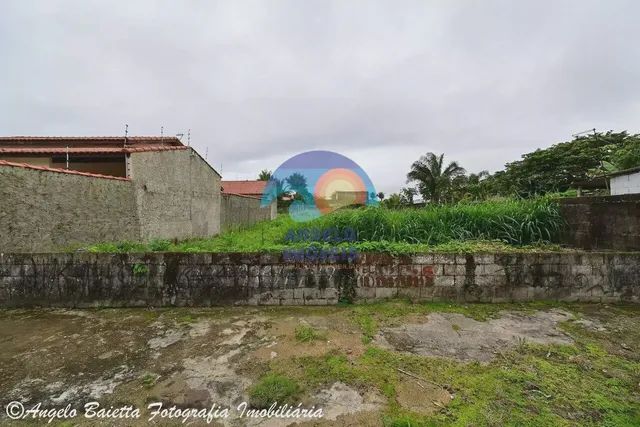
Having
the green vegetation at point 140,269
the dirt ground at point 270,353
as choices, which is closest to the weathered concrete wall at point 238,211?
the green vegetation at point 140,269

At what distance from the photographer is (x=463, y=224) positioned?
18.0 ft

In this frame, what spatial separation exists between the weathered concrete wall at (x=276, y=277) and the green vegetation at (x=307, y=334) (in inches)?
31.4

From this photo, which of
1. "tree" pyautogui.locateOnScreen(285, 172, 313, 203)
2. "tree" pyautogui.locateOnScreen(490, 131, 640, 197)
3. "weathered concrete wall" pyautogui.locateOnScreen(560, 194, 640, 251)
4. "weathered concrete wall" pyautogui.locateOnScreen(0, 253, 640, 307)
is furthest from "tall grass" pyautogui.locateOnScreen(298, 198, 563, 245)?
"tree" pyautogui.locateOnScreen(490, 131, 640, 197)

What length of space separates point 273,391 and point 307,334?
38.0 inches

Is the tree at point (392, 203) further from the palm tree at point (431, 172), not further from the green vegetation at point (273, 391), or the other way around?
the palm tree at point (431, 172)

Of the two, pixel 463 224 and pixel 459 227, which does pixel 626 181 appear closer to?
pixel 463 224

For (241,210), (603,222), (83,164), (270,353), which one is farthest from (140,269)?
(241,210)

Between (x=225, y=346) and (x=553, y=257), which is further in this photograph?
(x=553, y=257)

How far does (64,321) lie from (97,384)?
1807 millimetres

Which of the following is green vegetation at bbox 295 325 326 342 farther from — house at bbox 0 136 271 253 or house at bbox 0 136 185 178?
house at bbox 0 136 185 178

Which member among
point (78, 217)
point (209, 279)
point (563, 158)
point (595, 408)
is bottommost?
point (595, 408)

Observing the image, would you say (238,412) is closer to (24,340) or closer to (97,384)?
(97,384)

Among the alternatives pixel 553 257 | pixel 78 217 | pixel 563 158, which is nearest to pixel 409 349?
pixel 553 257

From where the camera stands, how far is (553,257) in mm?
4031
